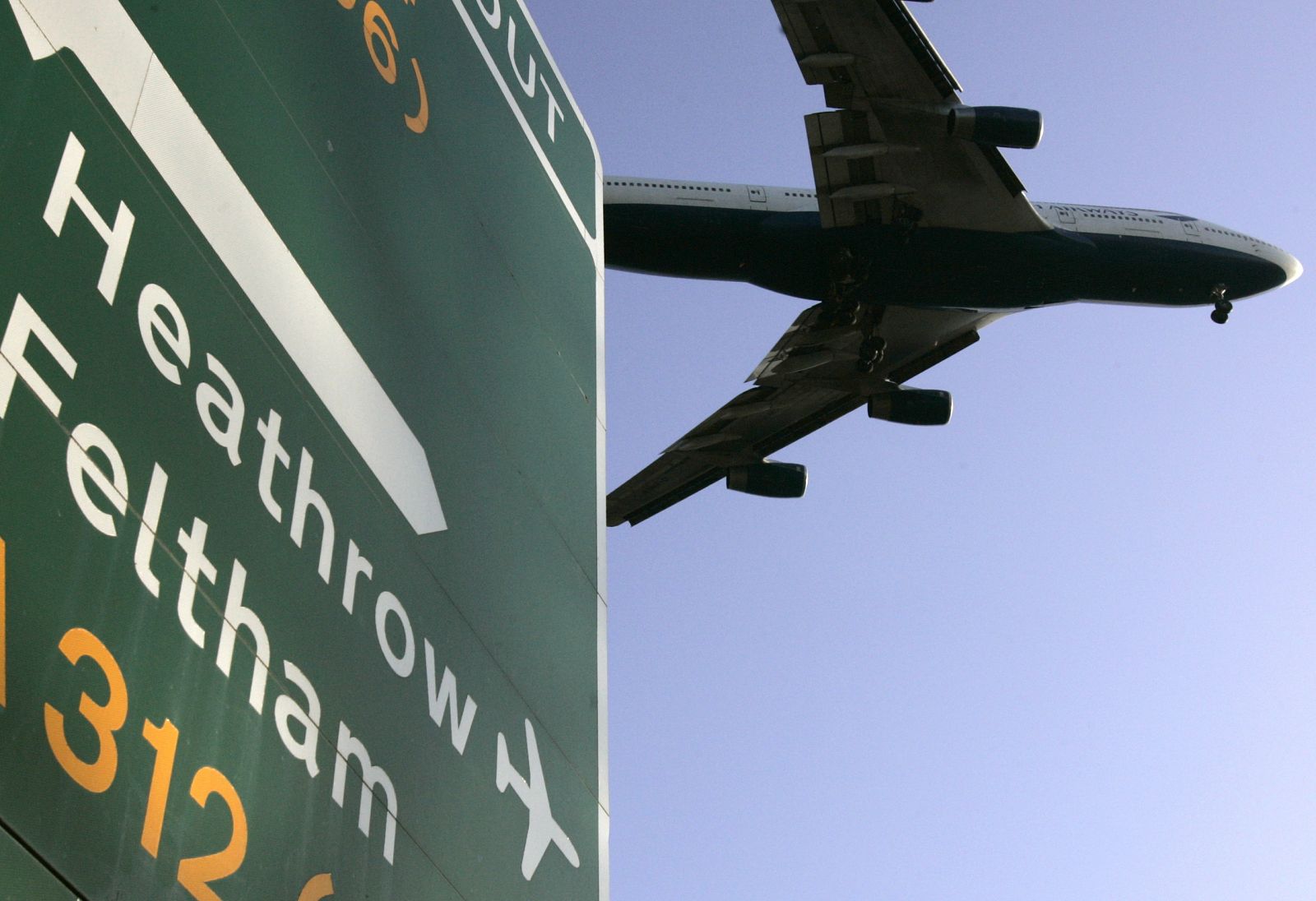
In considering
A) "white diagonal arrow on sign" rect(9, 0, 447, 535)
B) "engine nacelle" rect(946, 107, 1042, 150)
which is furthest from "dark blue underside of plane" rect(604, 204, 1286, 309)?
"white diagonal arrow on sign" rect(9, 0, 447, 535)

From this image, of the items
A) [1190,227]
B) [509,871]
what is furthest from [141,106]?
[1190,227]

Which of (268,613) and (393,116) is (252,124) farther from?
(268,613)

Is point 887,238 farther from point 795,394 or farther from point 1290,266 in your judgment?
point 1290,266

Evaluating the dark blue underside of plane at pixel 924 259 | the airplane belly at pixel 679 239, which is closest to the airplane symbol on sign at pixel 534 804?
the airplane belly at pixel 679 239

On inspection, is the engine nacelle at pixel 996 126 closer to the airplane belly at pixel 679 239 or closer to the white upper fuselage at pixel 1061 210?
the white upper fuselage at pixel 1061 210

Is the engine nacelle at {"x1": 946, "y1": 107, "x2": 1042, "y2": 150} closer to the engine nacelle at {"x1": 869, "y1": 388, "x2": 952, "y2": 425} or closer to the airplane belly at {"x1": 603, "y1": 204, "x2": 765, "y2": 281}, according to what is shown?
the airplane belly at {"x1": 603, "y1": 204, "x2": 765, "y2": 281}

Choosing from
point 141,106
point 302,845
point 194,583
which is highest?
point 141,106

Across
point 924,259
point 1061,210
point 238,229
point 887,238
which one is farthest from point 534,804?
point 1061,210
